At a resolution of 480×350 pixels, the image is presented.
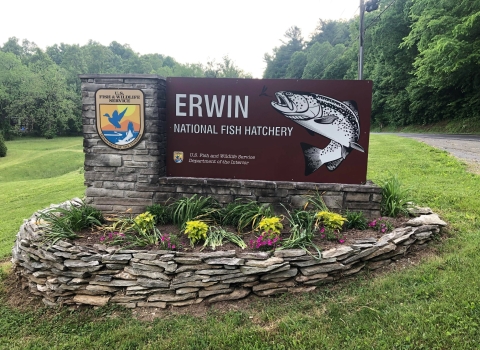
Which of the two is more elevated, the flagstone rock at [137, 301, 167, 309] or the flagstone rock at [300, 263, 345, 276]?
the flagstone rock at [300, 263, 345, 276]

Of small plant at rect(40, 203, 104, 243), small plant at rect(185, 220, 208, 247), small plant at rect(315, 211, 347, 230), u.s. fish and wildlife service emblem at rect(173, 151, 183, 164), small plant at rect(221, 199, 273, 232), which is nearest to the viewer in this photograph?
small plant at rect(185, 220, 208, 247)

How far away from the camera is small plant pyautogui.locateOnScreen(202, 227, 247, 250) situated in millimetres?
3809

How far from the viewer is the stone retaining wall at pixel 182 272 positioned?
3.48 m

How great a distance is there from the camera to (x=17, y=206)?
9.65m

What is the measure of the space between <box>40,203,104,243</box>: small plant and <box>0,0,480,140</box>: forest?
541 inches

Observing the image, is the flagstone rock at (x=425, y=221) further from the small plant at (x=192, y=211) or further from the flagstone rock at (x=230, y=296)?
the small plant at (x=192, y=211)

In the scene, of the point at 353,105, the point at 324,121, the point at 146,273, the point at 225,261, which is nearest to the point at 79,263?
the point at 146,273

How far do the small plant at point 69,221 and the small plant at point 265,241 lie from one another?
2075mm

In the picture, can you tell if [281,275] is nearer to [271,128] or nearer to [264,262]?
[264,262]

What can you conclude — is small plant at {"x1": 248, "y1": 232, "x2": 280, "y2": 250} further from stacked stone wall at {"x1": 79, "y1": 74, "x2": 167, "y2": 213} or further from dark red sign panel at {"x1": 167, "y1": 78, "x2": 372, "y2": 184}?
stacked stone wall at {"x1": 79, "y1": 74, "x2": 167, "y2": 213}

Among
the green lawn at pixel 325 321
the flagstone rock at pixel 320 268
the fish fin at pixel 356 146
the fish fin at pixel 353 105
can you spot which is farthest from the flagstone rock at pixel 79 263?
the fish fin at pixel 353 105

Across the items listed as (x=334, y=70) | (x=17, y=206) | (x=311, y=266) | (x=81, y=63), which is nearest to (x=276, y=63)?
(x=334, y=70)

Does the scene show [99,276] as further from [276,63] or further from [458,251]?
[276,63]

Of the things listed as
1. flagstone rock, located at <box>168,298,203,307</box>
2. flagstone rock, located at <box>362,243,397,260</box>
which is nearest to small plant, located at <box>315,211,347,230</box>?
flagstone rock, located at <box>362,243,397,260</box>
